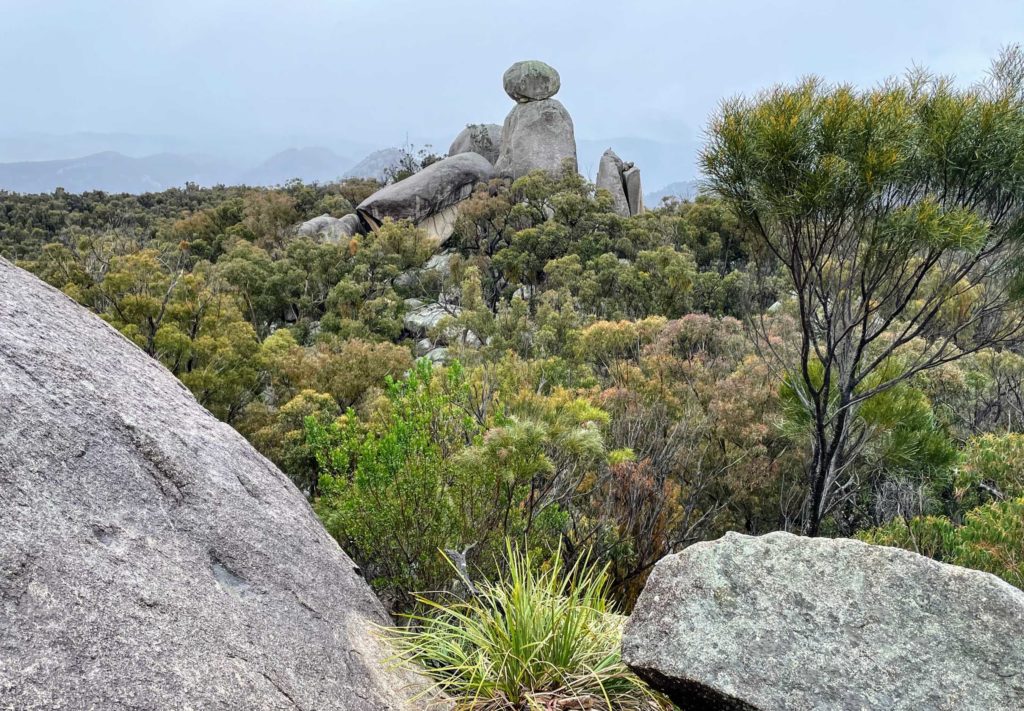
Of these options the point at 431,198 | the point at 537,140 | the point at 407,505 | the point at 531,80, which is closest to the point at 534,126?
the point at 537,140

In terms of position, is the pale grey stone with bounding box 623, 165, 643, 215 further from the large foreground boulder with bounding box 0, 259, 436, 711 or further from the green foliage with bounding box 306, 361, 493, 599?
the large foreground boulder with bounding box 0, 259, 436, 711

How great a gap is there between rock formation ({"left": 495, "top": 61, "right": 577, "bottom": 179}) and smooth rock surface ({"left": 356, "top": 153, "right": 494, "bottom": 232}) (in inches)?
86.2

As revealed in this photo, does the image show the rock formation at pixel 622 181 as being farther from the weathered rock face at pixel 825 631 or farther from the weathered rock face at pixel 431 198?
the weathered rock face at pixel 825 631

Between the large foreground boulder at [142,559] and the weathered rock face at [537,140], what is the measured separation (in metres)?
36.1

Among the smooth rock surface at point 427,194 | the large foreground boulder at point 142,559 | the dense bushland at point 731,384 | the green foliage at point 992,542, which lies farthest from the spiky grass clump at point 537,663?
the smooth rock surface at point 427,194

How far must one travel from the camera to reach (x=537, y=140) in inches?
1554

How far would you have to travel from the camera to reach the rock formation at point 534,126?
39.3 m

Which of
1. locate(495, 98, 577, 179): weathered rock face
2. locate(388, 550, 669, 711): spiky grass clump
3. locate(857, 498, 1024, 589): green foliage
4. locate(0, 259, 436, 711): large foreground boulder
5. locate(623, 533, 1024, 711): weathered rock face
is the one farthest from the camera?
locate(495, 98, 577, 179): weathered rock face

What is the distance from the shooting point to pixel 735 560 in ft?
11.0

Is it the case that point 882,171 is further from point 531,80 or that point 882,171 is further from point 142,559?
point 531,80

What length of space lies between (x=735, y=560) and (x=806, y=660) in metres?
0.54

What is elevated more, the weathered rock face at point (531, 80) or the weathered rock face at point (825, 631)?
the weathered rock face at point (531, 80)

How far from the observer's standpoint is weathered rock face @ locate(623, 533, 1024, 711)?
2814mm

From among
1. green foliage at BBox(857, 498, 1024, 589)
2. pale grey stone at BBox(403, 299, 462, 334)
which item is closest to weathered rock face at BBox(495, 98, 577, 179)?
pale grey stone at BBox(403, 299, 462, 334)
